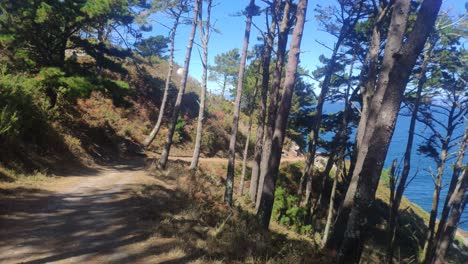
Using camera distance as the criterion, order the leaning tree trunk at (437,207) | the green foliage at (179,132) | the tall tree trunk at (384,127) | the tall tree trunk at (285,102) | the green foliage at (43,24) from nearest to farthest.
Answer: the tall tree trunk at (384,127), the tall tree trunk at (285,102), the green foliage at (43,24), the leaning tree trunk at (437,207), the green foliage at (179,132)

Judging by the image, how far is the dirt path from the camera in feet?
17.0

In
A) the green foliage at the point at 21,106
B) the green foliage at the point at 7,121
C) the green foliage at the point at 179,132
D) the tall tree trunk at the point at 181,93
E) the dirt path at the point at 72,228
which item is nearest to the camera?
the dirt path at the point at 72,228

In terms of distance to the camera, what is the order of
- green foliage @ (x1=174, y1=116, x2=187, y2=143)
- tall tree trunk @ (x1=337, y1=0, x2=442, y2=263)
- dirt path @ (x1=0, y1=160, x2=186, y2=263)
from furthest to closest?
green foliage @ (x1=174, y1=116, x2=187, y2=143)
dirt path @ (x1=0, y1=160, x2=186, y2=263)
tall tree trunk @ (x1=337, y1=0, x2=442, y2=263)

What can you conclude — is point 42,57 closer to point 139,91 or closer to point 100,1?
point 100,1

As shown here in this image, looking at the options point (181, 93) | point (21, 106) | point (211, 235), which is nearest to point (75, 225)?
point (211, 235)

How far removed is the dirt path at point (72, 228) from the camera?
5.18 m

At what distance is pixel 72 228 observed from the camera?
21.0 ft

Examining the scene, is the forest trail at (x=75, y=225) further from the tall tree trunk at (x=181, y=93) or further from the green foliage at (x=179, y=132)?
the green foliage at (x=179, y=132)

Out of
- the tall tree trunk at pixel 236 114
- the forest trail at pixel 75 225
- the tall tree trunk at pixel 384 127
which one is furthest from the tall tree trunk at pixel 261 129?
the tall tree trunk at pixel 384 127

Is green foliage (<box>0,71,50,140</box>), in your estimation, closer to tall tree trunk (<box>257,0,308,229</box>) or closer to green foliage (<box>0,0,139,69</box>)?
green foliage (<box>0,0,139,69</box>)

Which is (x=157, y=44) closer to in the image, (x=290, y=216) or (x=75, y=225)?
(x=290, y=216)

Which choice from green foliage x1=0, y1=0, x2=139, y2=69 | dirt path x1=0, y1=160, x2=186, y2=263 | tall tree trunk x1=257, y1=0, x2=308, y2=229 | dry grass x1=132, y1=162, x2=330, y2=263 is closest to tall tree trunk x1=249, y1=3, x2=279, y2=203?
dry grass x1=132, y1=162, x2=330, y2=263

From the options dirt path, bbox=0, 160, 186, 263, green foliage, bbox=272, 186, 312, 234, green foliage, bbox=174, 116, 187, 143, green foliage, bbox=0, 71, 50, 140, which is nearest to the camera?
dirt path, bbox=0, 160, 186, 263

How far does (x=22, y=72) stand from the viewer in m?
13.2
